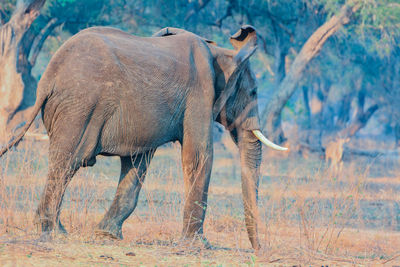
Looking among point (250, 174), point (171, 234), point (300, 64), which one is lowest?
point (300, 64)

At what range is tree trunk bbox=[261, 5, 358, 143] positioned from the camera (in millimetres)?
17344

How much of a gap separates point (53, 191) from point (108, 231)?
3.45 ft

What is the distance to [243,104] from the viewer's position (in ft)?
22.6

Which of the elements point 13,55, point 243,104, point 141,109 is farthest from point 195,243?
point 13,55

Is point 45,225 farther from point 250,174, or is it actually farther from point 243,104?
point 243,104

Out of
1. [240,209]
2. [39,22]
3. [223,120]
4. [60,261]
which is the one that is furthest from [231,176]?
[60,261]

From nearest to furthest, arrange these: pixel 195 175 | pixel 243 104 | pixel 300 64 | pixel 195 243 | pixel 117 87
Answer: pixel 117 87 → pixel 195 243 → pixel 195 175 → pixel 243 104 → pixel 300 64

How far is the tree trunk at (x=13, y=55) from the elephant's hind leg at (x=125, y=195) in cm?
835

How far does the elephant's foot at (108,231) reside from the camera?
20.5 feet

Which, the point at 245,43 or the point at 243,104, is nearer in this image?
the point at 245,43

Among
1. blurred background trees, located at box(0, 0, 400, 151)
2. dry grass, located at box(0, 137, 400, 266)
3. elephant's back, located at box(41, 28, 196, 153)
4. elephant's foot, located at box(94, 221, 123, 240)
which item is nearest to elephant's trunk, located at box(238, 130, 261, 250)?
dry grass, located at box(0, 137, 400, 266)

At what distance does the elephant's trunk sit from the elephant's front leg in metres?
0.46

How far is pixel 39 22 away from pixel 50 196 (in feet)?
42.1

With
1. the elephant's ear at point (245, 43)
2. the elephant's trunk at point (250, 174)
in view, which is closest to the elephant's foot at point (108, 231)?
the elephant's trunk at point (250, 174)
